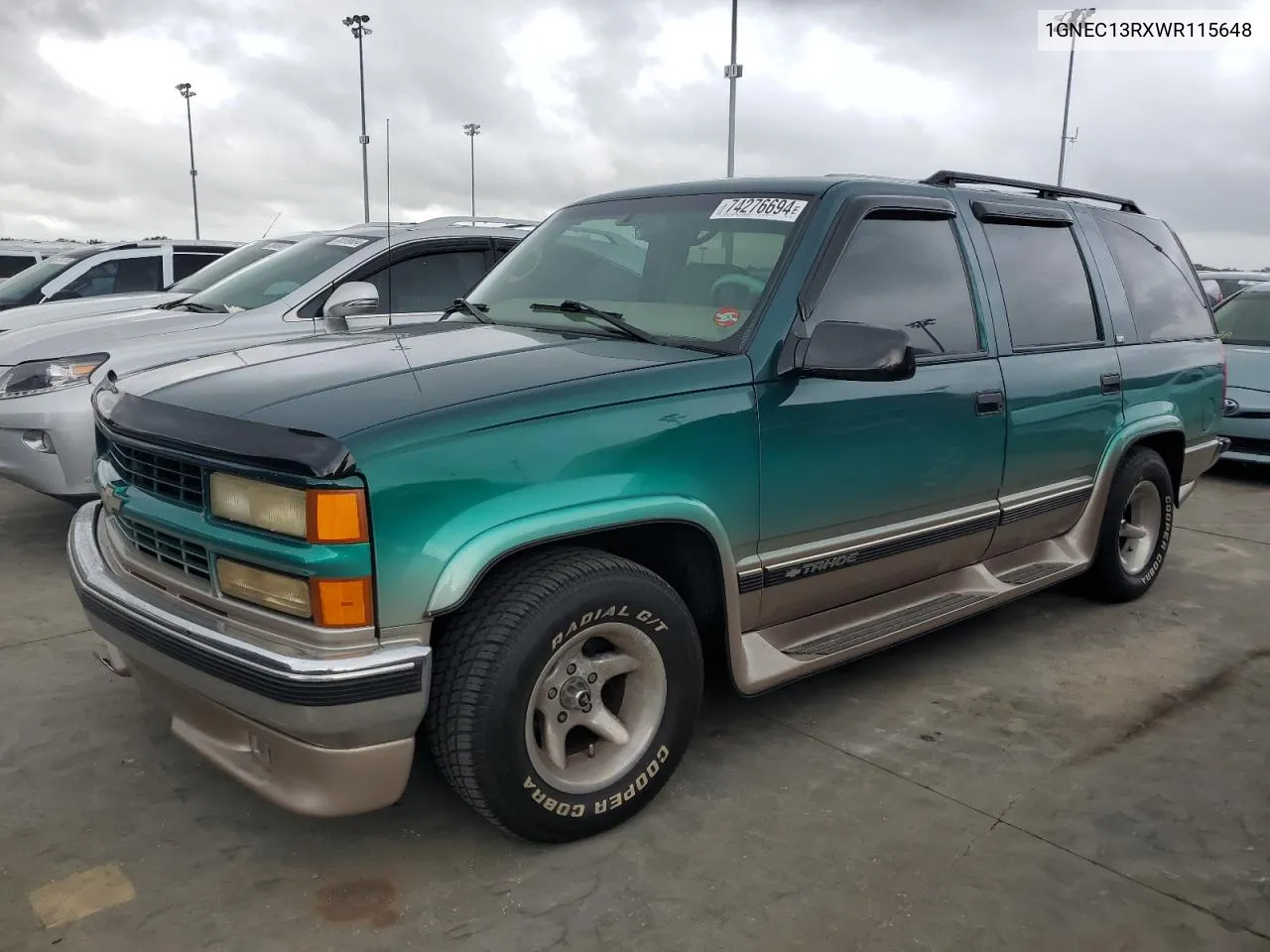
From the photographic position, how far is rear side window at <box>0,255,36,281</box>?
1628 cm

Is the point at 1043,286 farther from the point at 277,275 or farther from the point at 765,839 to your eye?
the point at 277,275

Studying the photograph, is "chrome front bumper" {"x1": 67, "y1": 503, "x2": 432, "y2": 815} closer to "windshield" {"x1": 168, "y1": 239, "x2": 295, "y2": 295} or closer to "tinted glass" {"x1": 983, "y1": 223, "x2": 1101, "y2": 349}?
"tinted glass" {"x1": 983, "y1": 223, "x2": 1101, "y2": 349}

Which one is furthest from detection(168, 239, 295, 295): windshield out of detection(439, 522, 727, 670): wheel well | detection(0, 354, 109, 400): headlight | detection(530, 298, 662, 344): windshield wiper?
detection(439, 522, 727, 670): wheel well

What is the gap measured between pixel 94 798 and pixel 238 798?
0.41 meters

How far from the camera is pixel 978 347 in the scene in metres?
3.74

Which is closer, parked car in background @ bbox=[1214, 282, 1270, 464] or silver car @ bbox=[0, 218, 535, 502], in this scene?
silver car @ bbox=[0, 218, 535, 502]

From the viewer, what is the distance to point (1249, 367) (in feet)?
27.2

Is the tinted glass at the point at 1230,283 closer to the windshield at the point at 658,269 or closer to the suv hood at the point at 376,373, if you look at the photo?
the windshield at the point at 658,269

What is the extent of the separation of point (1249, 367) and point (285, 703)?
8.38m

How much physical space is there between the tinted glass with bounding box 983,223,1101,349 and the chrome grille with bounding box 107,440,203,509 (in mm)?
2889

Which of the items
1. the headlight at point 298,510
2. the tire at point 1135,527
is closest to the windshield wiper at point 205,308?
the headlight at point 298,510

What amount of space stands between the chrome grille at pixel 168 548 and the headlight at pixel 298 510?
18cm

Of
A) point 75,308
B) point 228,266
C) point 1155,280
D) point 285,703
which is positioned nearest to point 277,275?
point 228,266

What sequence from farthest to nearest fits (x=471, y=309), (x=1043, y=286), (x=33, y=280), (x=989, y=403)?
(x=33, y=280) → (x=1043, y=286) → (x=471, y=309) → (x=989, y=403)
